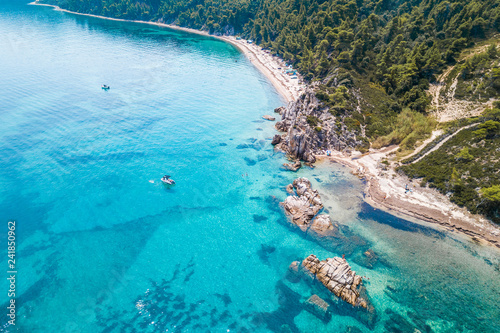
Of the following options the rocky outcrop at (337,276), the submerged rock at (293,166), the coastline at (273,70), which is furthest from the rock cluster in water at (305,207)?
the coastline at (273,70)

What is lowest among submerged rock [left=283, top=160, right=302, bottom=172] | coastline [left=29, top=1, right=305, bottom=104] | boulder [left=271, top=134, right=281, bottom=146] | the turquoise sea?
the turquoise sea

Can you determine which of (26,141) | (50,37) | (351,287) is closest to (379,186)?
(351,287)

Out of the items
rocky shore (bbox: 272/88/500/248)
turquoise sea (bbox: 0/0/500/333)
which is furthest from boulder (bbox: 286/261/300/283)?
rocky shore (bbox: 272/88/500/248)

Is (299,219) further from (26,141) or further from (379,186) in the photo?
(26,141)

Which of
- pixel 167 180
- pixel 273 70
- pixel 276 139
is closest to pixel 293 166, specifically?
pixel 276 139

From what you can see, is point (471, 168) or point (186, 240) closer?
point (186, 240)

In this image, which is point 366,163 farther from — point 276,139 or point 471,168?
point 276,139

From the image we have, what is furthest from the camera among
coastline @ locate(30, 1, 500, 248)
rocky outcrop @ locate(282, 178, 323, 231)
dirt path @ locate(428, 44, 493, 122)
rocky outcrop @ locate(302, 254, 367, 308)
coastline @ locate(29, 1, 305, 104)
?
coastline @ locate(29, 1, 305, 104)

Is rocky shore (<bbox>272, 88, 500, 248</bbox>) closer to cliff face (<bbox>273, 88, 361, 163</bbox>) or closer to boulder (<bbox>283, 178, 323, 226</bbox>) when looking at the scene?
cliff face (<bbox>273, 88, 361, 163</bbox>)
